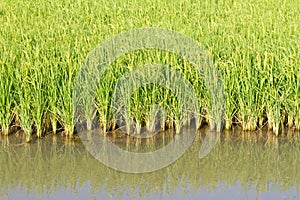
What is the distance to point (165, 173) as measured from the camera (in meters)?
4.52

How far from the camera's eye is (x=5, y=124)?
16.9ft

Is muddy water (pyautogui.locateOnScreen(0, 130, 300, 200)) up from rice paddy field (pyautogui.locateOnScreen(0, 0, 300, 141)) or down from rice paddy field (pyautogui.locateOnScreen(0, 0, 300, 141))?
down

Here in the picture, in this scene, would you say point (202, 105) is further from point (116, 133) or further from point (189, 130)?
point (116, 133)

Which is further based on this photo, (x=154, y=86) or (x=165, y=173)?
(x=154, y=86)

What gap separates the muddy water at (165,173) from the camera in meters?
4.16

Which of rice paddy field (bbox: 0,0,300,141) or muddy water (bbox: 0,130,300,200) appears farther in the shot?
rice paddy field (bbox: 0,0,300,141)

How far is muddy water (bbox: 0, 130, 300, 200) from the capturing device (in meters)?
4.16

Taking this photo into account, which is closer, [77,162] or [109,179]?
[109,179]

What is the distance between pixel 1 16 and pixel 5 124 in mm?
3513

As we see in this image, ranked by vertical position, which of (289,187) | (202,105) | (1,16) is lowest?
(289,187)

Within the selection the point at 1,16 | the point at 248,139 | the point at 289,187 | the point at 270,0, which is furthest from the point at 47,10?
the point at 289,187

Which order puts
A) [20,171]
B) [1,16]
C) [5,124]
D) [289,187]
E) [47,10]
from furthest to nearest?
[47,10], [1,16], [5,124], [20,171], [289,187]

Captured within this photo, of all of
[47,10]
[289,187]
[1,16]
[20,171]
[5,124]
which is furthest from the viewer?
[47,10]

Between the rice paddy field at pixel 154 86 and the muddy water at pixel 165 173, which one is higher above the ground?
the rice paddy field at pixel 154 86
